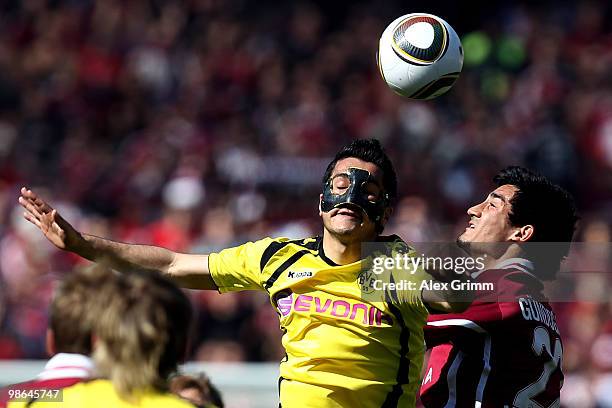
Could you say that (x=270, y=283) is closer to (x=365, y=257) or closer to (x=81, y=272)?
(x=365, y=257)

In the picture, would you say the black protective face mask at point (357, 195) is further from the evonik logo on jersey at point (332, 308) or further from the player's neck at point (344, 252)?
the evonik logo on jersey at point (332, 308)

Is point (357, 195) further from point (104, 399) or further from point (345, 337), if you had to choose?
point (104, 399)

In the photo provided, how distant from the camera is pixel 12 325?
11.0m

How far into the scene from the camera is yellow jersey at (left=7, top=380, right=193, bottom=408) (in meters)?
3.45

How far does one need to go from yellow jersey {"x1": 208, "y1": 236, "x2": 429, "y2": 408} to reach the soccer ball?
1388mm

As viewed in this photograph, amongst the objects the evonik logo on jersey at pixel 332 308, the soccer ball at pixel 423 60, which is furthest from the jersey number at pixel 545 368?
the soccer ball at pixel 423 60

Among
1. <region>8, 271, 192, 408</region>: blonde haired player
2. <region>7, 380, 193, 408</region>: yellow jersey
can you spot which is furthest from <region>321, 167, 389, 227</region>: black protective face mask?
<region>7, 380, 193, 408</region>: yellow jersey

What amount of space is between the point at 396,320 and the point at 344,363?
0.33 meters

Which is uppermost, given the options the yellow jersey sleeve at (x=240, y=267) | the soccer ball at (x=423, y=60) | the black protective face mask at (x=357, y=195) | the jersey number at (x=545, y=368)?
the soccer ball at (x=423, y=60)

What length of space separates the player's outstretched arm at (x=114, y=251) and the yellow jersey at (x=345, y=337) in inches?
18.6

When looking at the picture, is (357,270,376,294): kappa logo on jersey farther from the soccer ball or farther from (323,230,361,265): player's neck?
the soccer ball

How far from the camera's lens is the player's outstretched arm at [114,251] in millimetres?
5551

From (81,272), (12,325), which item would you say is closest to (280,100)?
(12,325)

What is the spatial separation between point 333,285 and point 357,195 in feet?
1.53
